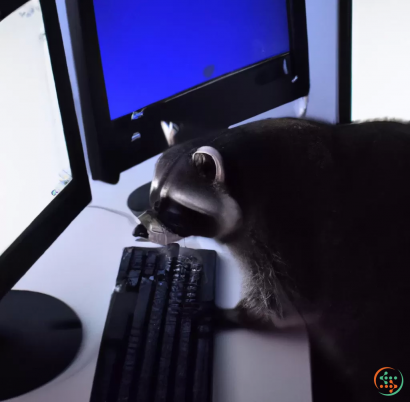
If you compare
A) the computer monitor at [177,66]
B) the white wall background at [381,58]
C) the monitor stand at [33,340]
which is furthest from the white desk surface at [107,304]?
the white wall background at [381,58]

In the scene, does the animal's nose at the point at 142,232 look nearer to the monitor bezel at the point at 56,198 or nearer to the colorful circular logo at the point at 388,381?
the monitor bezel at the point at 56,198

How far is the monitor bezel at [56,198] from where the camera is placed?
497mm

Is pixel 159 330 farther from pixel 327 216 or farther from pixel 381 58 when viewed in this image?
pixel 381 58

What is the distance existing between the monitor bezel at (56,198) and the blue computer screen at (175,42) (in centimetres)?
8

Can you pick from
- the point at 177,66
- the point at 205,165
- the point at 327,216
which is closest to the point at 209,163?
the point at 205,165

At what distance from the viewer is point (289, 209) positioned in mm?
511

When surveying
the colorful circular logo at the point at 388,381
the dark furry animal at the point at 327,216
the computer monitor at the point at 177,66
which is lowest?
the colorful circular logo at the point at 388,381

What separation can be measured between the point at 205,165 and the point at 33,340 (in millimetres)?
299

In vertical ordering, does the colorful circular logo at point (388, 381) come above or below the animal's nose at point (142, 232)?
below

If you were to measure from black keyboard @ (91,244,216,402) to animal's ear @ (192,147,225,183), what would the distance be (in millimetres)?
159

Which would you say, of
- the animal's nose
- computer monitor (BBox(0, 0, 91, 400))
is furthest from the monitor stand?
the animal's nose

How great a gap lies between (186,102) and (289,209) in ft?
0.94

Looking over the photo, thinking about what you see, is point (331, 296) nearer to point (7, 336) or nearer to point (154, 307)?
point (154, 307)

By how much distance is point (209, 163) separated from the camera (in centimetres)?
51
